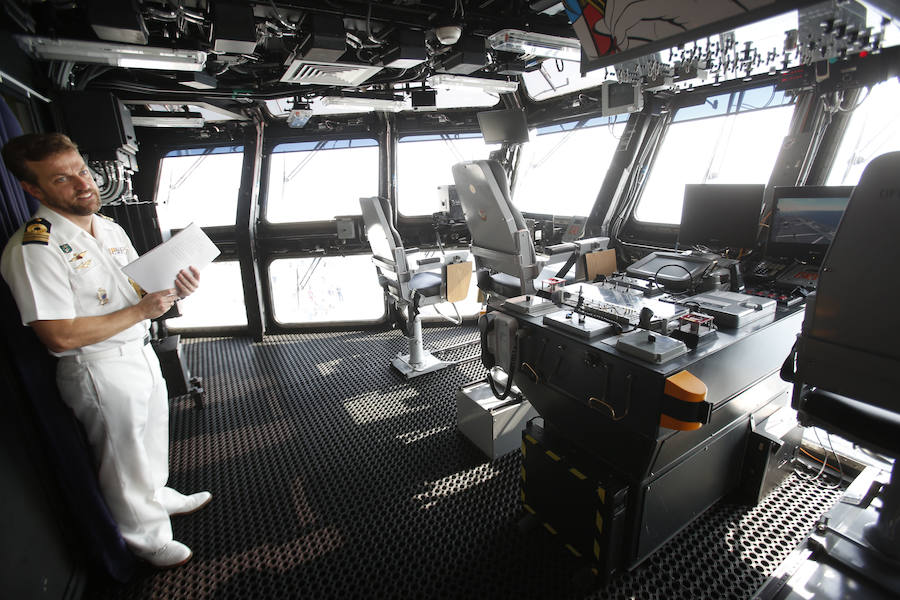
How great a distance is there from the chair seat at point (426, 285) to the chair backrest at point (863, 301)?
258 cm

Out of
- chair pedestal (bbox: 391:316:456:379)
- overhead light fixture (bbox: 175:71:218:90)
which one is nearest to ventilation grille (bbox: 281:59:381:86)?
overhead light fixture (bbox: 175:71:218:90)

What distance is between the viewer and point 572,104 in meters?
4.09

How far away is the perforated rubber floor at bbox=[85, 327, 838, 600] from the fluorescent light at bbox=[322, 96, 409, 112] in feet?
8.25

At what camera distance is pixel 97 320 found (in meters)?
1.56

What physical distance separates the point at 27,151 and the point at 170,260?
55 cm

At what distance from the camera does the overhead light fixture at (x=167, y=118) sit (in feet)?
13.1

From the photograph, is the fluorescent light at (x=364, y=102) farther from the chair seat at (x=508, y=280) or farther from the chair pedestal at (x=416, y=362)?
the chair pedestal at (x=416, y=362)

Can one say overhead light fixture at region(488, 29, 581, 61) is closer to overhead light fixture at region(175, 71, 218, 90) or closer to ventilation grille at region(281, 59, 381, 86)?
ventilation grille at region(281, 59, 381, 86)

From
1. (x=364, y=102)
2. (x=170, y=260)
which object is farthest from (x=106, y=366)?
(x=364, y=102)

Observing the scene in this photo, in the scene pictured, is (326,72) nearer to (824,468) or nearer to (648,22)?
(648,22)

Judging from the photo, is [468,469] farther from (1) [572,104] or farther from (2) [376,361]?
(1) [572,104]

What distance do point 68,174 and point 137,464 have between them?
118cm

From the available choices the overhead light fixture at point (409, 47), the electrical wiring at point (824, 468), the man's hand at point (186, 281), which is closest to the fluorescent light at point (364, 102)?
the overhead light fixture at point (409, 47)

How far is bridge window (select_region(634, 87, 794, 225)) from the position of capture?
290 centimetres
